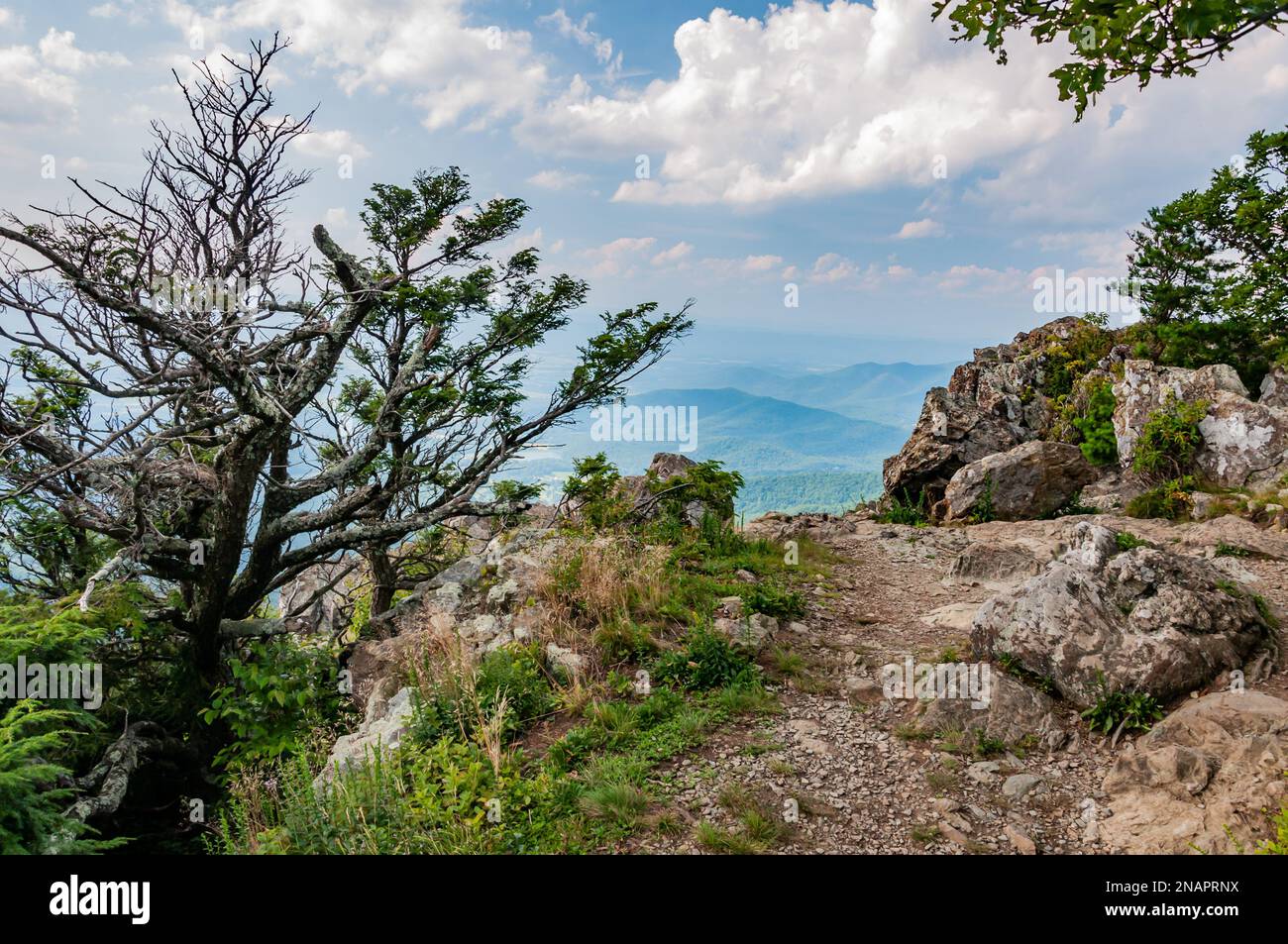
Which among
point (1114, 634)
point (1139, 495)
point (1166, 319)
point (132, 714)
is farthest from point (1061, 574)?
point (1166, 319)

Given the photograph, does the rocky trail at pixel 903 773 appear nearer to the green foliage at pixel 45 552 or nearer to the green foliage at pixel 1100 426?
the green foliage at pixel 1100 426

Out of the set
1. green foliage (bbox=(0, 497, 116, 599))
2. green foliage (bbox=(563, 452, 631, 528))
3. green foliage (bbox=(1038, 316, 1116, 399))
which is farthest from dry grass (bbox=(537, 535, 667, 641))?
green foliage (bbox=(1038, 316, 1116, 399))

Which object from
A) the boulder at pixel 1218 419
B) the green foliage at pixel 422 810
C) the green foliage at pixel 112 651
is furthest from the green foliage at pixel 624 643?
the boulder at pixel 1218 419

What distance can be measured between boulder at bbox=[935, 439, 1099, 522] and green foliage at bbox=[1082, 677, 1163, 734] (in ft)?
29.4

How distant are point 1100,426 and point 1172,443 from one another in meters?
1.82

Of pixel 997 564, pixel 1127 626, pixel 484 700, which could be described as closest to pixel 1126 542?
pixel 1127 626

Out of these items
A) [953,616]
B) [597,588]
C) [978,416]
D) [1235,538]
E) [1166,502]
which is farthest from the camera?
[978,416]

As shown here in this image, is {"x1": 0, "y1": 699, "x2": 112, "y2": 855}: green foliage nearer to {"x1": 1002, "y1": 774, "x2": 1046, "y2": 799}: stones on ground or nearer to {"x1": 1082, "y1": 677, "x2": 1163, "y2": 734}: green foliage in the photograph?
{"x1": 1002, "y1": 774, "x2": 1046, "y2": 799}: stones on ground

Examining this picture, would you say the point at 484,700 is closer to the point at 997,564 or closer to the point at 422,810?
the point at 422,810

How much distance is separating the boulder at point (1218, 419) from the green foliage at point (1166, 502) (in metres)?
0.89

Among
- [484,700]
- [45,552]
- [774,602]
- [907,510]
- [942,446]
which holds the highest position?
[942,446]

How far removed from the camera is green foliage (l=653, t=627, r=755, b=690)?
645 cm

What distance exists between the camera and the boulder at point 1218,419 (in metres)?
12.4

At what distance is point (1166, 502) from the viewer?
1216 cm
